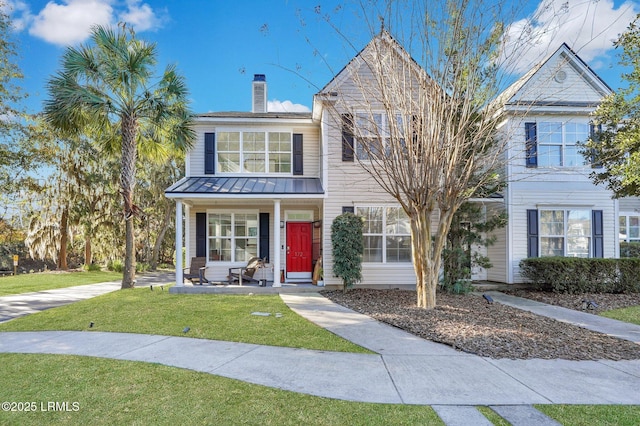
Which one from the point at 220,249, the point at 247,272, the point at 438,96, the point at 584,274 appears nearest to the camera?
the point at 438,96

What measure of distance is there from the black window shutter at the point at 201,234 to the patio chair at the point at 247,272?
136 centimetres

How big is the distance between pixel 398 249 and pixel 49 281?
602 inches

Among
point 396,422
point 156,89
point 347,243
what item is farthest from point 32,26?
point 396,422

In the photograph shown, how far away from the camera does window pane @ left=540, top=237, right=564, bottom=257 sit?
1238 cm

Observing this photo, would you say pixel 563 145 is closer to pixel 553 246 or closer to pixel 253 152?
pixel 553 246

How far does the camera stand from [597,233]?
12.3 metres

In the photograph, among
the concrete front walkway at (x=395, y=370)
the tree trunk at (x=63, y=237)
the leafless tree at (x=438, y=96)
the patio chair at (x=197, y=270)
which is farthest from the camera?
the tree trunk at (x=63, y=237)

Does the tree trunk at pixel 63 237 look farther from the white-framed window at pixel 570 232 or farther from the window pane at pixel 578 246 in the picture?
the window pane at pixel 578 246

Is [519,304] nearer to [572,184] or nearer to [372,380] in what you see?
[572,184]

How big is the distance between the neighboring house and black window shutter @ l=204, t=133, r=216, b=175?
0.12 feet

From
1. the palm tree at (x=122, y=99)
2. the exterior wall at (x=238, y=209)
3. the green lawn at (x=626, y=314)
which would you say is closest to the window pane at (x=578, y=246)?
the green lawn at (x=626, y=314)

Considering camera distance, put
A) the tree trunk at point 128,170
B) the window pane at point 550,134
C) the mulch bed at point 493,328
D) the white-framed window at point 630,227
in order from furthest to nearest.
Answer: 1. the white-framed window at point 630,227
2. the window pane at point 550,134
3. the tree trunk at point 128,170
4. the mulch bed at point 493,328

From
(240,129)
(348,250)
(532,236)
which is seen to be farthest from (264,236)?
(532,236)

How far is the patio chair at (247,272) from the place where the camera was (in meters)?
11.8
